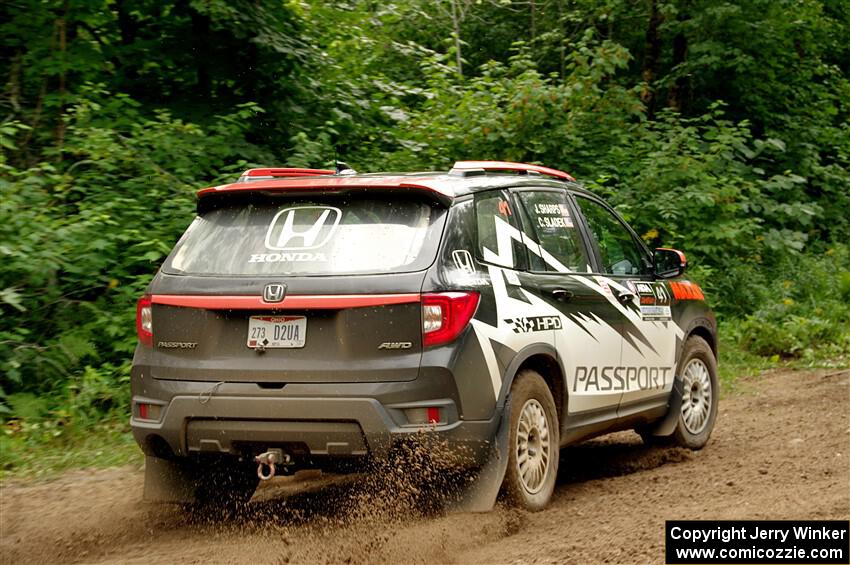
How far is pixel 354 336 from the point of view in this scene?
4.93m

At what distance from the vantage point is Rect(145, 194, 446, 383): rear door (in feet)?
16.1

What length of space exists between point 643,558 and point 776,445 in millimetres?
3563

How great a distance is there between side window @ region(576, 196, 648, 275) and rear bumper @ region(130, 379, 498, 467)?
6.78ft

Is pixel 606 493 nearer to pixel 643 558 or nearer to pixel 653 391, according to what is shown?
pixel 653 391

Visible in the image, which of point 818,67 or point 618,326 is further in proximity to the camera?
point 818,67

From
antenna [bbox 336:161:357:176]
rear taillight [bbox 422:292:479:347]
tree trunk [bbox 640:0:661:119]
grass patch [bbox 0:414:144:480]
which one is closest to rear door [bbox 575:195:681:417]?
antenna [bbox 336:161:357:176]

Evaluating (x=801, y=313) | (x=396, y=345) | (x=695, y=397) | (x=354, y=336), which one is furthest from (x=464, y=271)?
(x=801, y=313)

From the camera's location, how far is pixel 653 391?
7.12m

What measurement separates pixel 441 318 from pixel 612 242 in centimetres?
245

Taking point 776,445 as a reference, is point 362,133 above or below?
above

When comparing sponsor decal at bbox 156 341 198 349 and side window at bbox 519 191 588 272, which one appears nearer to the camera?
sponsor decal at bbox 156 341 198 349

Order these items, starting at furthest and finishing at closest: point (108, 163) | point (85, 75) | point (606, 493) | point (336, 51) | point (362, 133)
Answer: point (336, 51), point (362, 133), point (85, 75), point (108, 163), point (606, 493)

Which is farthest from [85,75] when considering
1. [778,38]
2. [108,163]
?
[778,38]

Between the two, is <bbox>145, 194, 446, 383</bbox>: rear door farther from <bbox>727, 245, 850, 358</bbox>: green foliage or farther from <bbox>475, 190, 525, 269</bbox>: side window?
<bbox>727, 245, 850, 358</bbox>: green foliage
